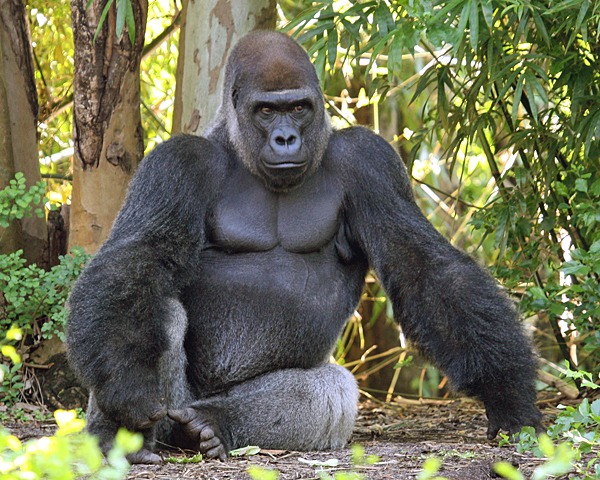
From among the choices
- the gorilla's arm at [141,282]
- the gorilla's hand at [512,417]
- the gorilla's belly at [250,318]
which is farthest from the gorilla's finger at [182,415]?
the gorilla's hand at [512,417]

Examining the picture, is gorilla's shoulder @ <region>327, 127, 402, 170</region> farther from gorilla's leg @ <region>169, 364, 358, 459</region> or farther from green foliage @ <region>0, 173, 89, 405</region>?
green foliage @ <region>0, 173, 89, 405</region>

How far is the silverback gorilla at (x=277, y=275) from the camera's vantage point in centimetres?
355

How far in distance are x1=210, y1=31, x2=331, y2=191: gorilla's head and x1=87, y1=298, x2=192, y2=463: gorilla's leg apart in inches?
26.0

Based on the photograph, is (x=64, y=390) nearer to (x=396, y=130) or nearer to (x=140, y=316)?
(x=140, y=316)

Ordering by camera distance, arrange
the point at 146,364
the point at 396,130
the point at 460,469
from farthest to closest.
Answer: the point at 396,130 < the point at 146,364 < the point at 460,469

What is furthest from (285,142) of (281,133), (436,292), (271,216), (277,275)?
(436,292)

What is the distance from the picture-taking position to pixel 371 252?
388 centimetres

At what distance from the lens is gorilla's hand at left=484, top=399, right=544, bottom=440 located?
11.8ft

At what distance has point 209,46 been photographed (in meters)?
4.78

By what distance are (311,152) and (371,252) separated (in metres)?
0.48

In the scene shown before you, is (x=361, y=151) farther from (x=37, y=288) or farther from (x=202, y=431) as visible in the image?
(x=37, y=288)

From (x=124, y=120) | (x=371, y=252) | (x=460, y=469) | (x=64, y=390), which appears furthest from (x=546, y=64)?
(x=64, y=390)

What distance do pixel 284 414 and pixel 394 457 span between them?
1.58ft

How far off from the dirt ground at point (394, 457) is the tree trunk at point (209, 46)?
1.71 metres
